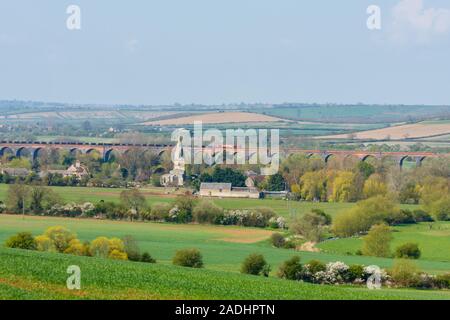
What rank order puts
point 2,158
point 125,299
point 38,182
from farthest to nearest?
point 2,158, point 38,182, point 125,299

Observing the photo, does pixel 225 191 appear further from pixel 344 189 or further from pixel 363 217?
pixel 363 217

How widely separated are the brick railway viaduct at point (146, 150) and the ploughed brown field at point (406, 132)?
169 ft

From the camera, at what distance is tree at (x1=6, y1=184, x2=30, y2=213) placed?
5953cm

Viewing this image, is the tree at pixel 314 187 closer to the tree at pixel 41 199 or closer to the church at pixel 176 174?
the church at pixel 176 174

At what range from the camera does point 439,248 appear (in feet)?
154

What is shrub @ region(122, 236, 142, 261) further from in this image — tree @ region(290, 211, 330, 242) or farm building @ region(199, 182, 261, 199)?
farm building @ region(199, 182, 261, 199)

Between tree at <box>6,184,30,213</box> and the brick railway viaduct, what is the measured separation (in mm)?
40014

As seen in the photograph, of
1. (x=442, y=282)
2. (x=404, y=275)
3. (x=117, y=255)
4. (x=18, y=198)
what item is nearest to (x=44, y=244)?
(x=117, y=255)

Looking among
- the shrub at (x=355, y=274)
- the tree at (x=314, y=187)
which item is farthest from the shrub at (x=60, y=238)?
the tree at (x=314, y=187)

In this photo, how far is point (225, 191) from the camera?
3004 inches

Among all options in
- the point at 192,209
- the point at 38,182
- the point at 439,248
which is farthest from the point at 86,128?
the point at 439,248

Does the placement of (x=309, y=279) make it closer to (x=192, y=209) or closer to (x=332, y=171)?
(x=192, y=209)

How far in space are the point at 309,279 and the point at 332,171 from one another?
1770 inches
